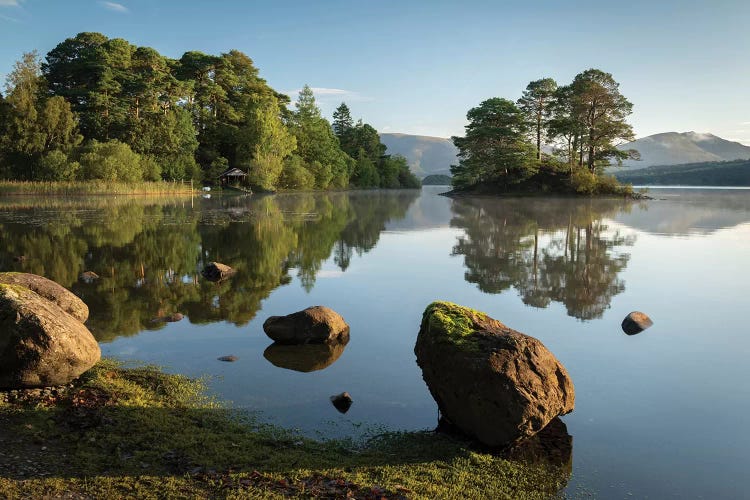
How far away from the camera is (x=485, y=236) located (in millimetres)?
22703

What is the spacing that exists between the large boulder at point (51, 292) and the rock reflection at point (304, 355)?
3.73 metres

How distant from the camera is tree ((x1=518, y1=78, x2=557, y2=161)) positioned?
61969mm

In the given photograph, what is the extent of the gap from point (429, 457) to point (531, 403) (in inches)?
45.8

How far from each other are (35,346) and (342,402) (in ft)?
12.2

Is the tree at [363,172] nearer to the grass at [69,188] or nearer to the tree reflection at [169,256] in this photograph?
the grass at [69,188]

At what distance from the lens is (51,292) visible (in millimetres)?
8883

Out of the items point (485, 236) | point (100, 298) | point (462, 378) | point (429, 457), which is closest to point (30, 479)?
point (429, 457)

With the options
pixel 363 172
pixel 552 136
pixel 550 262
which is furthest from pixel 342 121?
pixel 550 262

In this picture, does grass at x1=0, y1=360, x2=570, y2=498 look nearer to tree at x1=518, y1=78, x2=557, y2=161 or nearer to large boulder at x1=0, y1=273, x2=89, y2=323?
large boulder at x1=0, y1=273, x2=89, y2=323

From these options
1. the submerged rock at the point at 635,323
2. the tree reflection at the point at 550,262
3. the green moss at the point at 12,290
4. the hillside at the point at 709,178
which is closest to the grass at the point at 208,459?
the green moss at the point at 12,290

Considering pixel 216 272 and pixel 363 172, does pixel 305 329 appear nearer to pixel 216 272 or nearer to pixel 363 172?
pixel 216 272

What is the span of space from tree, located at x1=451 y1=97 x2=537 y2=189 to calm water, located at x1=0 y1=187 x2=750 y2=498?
38.3 meters

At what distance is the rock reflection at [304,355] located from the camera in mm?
7559

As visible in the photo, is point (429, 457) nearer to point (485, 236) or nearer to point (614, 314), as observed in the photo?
point (614, 314)
